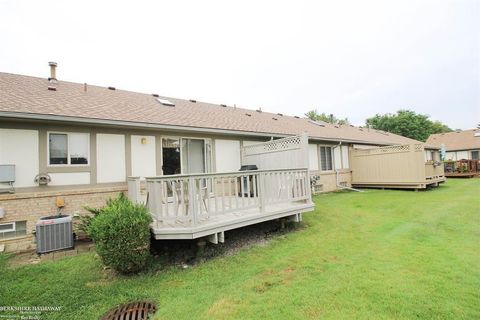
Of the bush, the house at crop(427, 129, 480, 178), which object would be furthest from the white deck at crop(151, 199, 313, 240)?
the house at crop(427, 129, 480, 178)

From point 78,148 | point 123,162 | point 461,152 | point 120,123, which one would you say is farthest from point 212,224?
point 461,152

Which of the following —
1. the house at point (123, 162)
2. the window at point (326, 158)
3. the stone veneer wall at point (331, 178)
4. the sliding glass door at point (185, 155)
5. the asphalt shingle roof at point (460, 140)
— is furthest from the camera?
the asphalt shingle roof at point (460, 140)

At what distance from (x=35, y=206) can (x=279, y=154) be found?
A: 255 inches

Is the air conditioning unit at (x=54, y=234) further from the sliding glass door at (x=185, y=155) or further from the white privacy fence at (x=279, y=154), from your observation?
the white privacy fence at (x=279, y=154)

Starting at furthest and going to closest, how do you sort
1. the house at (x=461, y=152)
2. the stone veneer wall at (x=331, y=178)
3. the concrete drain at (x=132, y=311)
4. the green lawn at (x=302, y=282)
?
1. the house at (x=461, y=152)
2. the stone veneer wall at (x=331, y=178)
3. the concrete drain at (x=132, y=311)
4. the green lawn at (x=302, y=282)

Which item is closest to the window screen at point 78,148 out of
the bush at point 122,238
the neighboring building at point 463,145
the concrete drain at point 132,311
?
the bush at point 122,238

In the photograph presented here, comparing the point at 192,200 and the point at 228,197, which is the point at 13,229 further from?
the point at 228,197

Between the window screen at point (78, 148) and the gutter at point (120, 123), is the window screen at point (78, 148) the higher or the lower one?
the lower one

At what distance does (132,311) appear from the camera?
2.99m

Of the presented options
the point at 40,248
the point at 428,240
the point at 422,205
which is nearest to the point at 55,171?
the point at 40,248

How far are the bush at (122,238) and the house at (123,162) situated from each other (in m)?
0.46

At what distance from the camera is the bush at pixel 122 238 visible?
12.1ft

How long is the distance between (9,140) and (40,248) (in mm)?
2578

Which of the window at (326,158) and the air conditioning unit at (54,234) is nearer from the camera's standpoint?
the air conditioning unit at (54,234)
